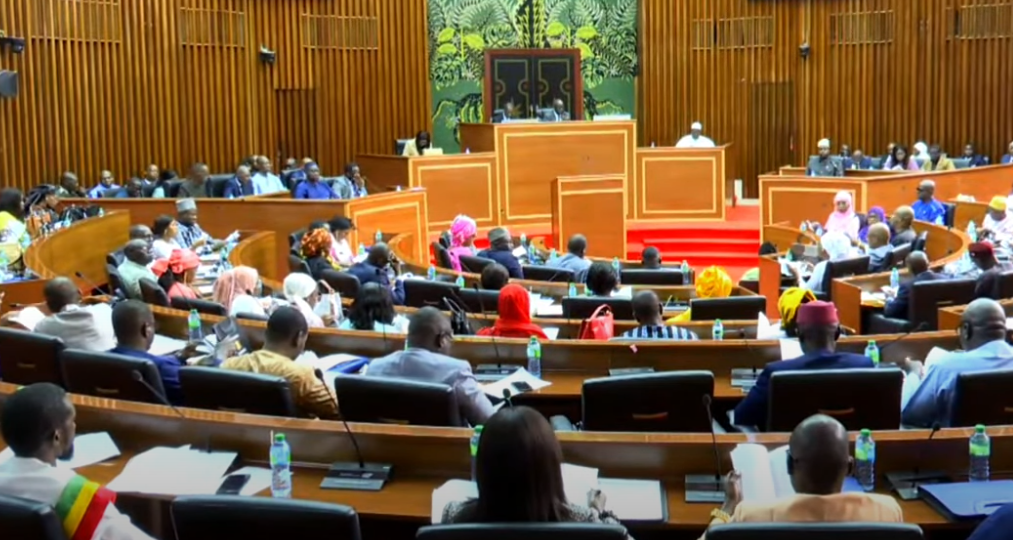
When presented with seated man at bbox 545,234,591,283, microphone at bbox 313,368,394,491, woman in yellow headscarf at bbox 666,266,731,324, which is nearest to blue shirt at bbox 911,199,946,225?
seated man at bbox 545,234,591,283

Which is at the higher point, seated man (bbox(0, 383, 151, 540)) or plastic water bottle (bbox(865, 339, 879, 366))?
seated man (bbox(0, 383, 151, 540))

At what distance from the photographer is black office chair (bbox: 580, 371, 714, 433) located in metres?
3.99

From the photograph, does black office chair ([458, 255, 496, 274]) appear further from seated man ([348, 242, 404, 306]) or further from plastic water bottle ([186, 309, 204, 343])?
plastic water bottle ([186, 309, 204, 343])

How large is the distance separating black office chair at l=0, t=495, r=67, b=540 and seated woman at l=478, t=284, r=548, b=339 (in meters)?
3.40

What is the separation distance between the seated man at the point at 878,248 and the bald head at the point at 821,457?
682 centimetres

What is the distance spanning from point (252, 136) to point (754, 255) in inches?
267

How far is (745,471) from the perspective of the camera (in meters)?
3.45

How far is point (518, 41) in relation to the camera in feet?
59.1

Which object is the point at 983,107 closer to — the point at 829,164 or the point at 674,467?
the point at 829,164

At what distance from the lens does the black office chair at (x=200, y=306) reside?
6748 millimetres

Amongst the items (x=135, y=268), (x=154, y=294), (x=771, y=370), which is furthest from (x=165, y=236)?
(x=771, y=370)

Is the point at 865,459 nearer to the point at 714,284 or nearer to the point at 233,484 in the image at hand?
the point at 233,484

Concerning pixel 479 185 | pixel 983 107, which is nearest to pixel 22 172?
pixel 479 185

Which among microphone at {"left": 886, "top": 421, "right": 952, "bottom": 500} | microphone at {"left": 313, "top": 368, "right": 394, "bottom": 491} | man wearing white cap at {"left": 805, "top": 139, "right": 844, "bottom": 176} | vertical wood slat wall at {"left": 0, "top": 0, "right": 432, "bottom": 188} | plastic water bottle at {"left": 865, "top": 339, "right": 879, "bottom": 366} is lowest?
microphone at {"left": 886, "top": 421, "right": 952, "bottom": 500}
